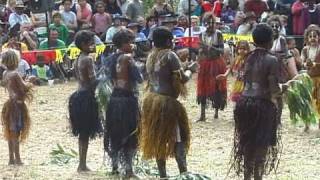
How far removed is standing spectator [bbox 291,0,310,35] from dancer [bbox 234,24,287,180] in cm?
1018

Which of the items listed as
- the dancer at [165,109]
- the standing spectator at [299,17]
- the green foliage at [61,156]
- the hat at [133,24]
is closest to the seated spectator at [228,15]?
the standing spectator at [299,17]

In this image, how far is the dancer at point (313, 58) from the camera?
37.0 ft

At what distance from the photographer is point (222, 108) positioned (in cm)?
1305

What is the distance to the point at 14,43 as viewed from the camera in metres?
16.4

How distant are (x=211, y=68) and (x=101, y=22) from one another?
618cm

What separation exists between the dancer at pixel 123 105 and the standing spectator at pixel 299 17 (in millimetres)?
Result: 9737

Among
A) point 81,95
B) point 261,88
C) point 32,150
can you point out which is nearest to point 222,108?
point 32,150

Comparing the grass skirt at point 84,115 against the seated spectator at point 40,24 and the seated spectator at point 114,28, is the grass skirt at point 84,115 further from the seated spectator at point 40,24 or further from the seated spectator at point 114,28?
the seated spectator at point 40,24

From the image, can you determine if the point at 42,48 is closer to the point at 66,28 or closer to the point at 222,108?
the point at 66,28

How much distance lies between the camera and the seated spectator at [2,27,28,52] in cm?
1619

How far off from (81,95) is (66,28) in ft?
30.4

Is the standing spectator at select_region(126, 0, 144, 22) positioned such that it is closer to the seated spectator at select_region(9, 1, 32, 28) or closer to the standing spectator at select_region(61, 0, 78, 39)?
the standing spectator at select_region(61, 0, 78, 39)

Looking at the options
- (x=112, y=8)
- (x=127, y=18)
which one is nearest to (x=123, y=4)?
(x=112, y=8)

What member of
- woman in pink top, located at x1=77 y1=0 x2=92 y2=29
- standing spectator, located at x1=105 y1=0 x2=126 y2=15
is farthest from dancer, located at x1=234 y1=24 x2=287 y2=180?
standing spectator, located at x1=105 y1=0 x2=126 y2=15
